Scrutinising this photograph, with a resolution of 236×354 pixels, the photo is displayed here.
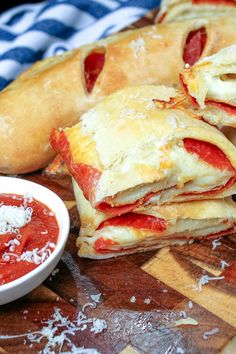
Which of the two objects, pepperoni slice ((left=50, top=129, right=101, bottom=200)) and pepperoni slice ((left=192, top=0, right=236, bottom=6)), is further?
pepperoni slice ((left=192, top=0, right=236, bottom=6))

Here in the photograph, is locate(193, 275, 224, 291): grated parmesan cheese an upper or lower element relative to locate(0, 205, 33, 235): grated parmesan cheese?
lower

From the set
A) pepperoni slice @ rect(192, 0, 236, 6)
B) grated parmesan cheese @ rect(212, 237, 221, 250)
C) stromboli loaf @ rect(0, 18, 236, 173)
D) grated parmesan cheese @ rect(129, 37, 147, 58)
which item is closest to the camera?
grated parmesan cheese @ rect(212, 237, 221, 250)

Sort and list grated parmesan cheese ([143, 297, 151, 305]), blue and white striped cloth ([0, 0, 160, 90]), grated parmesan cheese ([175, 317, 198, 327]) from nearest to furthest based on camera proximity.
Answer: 1. grated parmesan cheese ([175, 317, 198, 327])
2. grated parmesan cheese ([143, 297, 151, 305])
3. blue and white striped cloth ([0, 0, 160, 90])

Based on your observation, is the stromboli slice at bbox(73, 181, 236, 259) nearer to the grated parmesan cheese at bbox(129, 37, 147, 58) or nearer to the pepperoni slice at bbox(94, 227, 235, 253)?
the pepperoni slice at bbox(94, 227, 235, 253)

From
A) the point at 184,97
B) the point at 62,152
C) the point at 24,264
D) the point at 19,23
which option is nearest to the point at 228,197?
the point at 184,97

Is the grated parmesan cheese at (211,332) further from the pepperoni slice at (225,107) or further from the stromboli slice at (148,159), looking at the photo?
the pepperoni slice at (225,107)

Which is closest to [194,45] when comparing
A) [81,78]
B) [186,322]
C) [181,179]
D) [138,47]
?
[138,47]

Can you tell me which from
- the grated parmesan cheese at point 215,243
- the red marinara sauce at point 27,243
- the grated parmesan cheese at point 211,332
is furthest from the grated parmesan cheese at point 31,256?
the grated parmesan cheese at point 215,243

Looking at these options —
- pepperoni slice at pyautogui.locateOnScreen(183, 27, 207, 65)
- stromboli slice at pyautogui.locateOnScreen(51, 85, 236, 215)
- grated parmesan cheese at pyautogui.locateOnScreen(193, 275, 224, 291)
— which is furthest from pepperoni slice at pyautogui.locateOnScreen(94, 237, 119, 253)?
pepperoni slice at pyautogui.locateOnScreen(183, 27, 207, 65)
